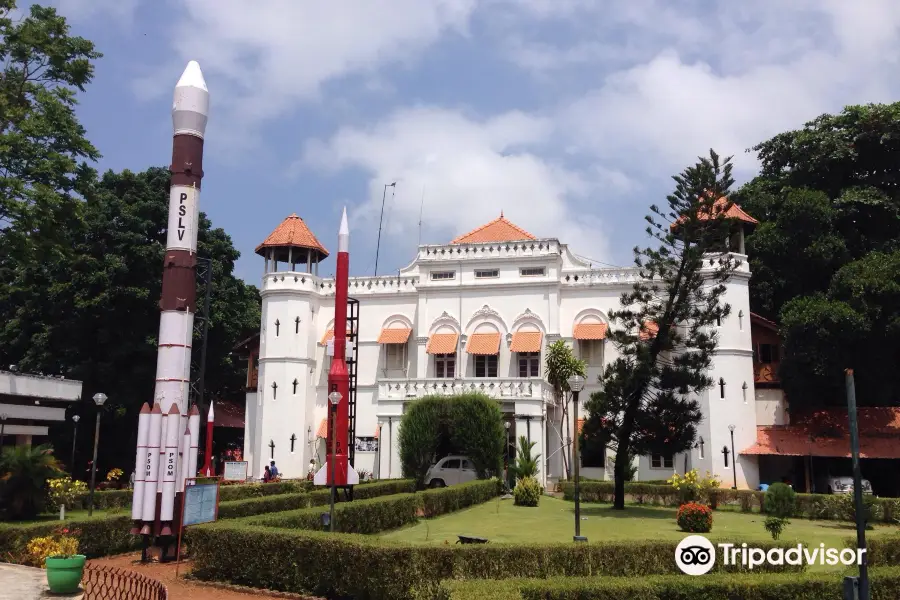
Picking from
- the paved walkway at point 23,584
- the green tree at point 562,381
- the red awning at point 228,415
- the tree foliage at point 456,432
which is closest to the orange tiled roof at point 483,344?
the green tree at point 562,381

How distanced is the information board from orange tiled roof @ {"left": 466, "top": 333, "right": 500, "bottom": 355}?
61.2ft

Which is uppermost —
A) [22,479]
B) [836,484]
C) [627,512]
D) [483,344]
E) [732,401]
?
[483,344]

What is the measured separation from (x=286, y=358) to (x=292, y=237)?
578 centimetres

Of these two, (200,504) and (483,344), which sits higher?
(483,344)

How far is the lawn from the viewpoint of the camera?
1712 cm

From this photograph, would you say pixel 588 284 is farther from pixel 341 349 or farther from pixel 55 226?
pixel 55 226

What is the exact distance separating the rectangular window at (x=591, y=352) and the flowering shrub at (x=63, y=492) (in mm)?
20493

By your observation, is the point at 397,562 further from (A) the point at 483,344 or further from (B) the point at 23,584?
(A) the point at 483,344

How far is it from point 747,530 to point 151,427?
14.9m

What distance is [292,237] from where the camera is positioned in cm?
3534

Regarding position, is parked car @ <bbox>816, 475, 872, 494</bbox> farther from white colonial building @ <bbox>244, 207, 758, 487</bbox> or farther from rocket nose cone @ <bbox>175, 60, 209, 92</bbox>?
rocket nose cone @ <bbox>175, 60, 209, 92</bbox>

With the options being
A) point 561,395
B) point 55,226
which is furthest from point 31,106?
point 561,395

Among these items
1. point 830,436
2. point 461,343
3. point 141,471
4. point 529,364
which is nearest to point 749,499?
point 830,436

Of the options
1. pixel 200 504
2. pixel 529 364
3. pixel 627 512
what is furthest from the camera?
pixel 529 364
